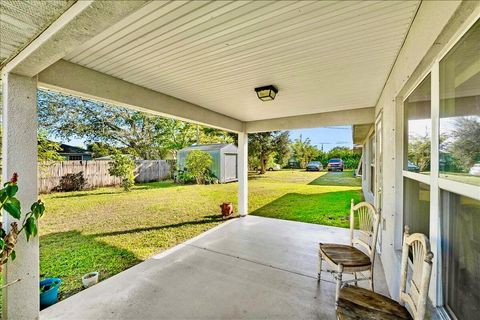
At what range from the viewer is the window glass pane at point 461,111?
3.62ft

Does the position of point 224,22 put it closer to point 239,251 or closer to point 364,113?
point 239,251

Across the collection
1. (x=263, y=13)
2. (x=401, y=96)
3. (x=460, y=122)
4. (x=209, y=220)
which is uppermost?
(x=263, y=13)

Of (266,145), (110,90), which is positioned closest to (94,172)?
(110,90)

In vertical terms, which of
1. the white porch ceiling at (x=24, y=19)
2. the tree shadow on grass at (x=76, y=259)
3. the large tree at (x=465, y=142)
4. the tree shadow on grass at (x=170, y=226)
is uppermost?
the white porch ceiling at (x=24, y=19)

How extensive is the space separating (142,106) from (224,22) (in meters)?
2.06

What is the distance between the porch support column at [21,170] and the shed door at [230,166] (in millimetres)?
11005

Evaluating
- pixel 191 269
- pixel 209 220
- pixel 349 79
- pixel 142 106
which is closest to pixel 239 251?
pixel 191 269

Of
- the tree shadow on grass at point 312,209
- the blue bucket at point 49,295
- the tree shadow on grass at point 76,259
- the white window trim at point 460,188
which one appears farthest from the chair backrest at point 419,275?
the tree shadow on grass at point 312,209

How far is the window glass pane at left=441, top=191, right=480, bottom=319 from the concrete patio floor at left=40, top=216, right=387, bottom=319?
1248mm

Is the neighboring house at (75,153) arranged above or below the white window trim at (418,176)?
above

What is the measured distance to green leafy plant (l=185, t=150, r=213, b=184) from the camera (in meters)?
11.3

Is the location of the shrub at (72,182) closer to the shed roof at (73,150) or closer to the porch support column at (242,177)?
the shed roof at (73,150)

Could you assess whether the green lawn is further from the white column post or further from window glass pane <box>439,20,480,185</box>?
window glass pane <box>439,20,480,185</box>

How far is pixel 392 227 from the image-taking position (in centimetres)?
251
